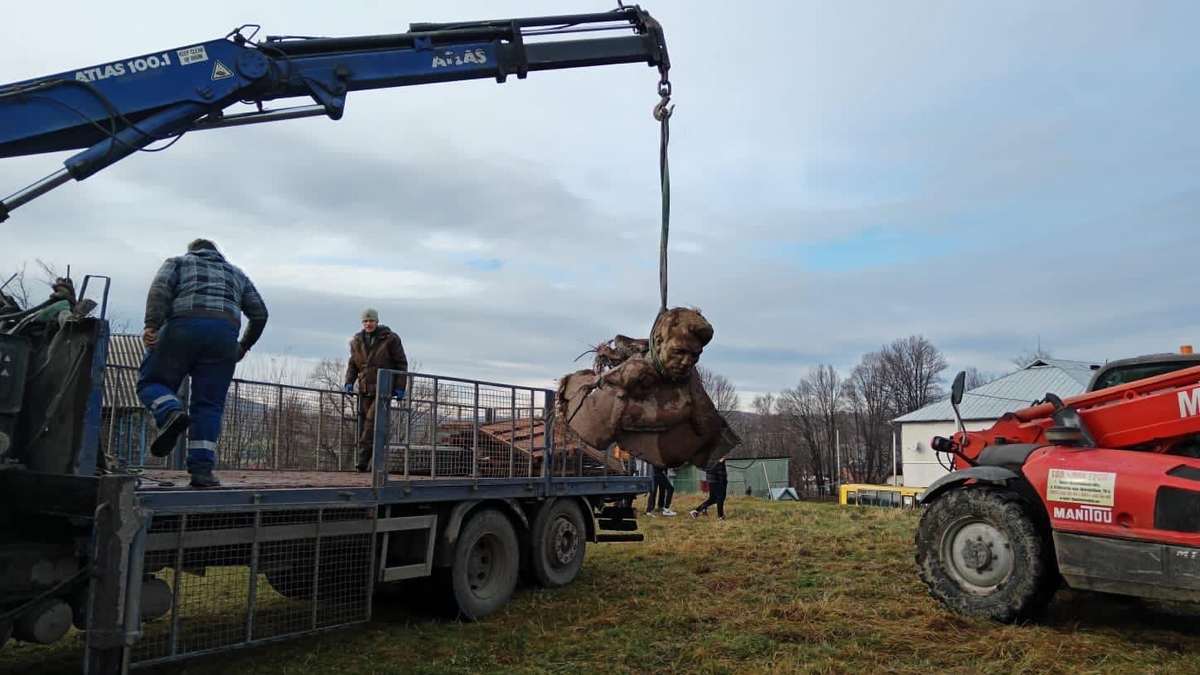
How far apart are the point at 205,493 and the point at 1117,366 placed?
7.69 meters

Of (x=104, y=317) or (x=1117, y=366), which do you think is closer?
(x=104, y=317)

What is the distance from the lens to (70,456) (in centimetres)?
495

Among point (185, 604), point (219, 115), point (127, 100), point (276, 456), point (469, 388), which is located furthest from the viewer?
point (276, 456)

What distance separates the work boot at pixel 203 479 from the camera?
5574mm

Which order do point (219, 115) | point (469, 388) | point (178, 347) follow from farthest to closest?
1. point (469, 388)
2. point (219, 115)
3. point (178, 347)

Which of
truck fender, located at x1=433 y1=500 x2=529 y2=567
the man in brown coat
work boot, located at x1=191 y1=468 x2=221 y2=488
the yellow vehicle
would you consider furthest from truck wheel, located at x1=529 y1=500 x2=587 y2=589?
the yellow vehicle

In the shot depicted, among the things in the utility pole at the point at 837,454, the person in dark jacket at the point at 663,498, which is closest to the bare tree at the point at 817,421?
the utility pole at the point at 837,454

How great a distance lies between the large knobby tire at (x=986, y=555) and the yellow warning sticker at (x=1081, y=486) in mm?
394

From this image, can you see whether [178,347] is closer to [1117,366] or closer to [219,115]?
[219,115]

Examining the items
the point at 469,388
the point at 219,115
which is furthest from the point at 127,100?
the point at 469,388

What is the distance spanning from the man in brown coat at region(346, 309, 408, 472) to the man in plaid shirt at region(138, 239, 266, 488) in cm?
280

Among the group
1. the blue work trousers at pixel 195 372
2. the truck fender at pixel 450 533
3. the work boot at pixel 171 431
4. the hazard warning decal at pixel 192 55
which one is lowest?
the truck fender at pixel 450 533

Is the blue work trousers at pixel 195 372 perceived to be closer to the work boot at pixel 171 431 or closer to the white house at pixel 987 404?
the work boot at pixel 171 431

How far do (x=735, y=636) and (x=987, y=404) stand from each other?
1381 inches
